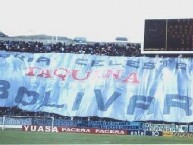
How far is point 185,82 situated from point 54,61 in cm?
754

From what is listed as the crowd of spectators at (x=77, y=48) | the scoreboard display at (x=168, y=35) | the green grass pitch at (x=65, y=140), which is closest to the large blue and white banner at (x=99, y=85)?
the crowd of spectators at (x=77, y=48)

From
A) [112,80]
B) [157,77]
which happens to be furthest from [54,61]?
[157,77]

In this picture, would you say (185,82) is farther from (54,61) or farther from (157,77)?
(54,61)

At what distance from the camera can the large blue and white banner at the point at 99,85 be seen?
24.4m

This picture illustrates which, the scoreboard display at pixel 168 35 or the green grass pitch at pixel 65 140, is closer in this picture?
the green grass pitch at pixel 65 140

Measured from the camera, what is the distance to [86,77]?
25.6 meters

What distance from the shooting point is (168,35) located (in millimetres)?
17219

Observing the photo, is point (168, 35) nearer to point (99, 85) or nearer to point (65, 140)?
point (65, 140)

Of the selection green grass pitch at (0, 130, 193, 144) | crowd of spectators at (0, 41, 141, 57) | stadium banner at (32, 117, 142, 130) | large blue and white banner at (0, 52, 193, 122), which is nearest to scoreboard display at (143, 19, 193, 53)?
green grass pitch at (0, 130, 193, 144)

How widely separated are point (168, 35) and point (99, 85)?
8.66m

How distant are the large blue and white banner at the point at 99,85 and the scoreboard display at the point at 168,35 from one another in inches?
278

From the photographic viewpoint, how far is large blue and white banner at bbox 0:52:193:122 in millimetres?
24406

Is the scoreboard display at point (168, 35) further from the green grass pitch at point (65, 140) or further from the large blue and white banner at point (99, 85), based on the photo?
the large blue and white banner at point (99, 85)

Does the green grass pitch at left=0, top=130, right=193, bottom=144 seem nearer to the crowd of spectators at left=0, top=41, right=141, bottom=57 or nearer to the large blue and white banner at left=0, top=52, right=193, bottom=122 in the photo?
the large blue and white banner at left=0, top=52, right=193, bottom=122
